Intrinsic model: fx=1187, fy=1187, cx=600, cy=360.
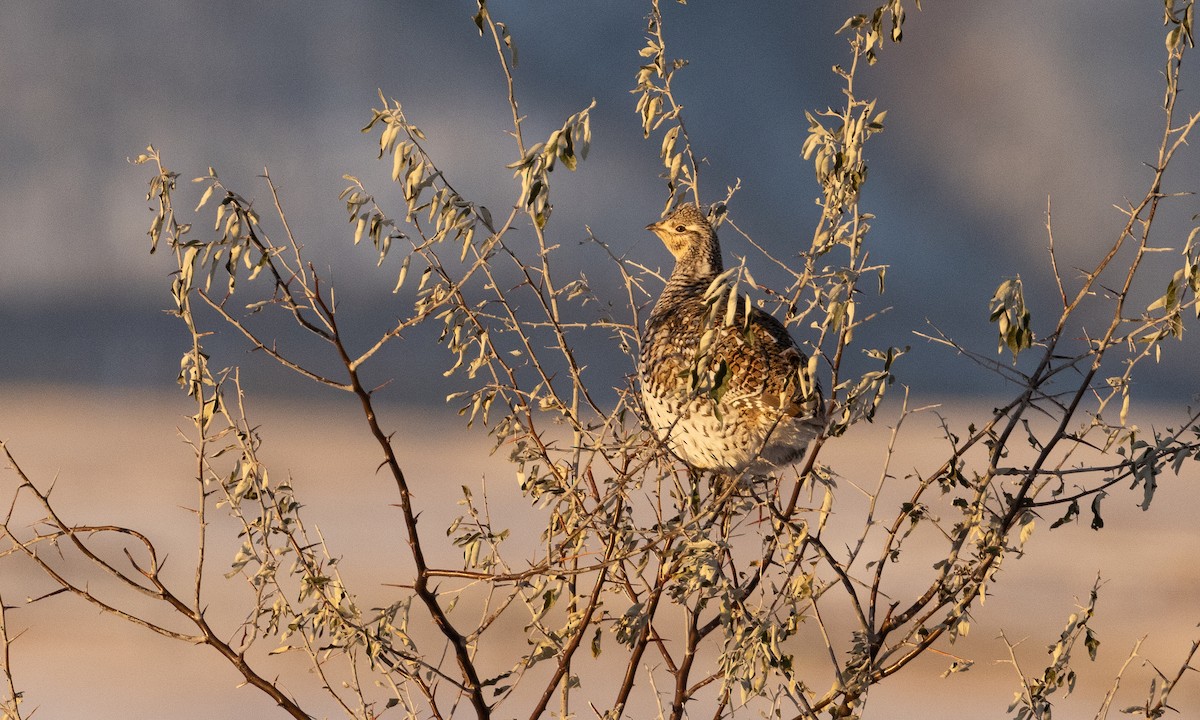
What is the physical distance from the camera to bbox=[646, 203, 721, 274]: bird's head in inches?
314

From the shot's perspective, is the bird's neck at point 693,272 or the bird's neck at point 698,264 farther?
the bird's neck at point 698,264

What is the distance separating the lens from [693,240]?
8.05 metres

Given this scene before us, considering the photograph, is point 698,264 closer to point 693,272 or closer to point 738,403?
point 693,272

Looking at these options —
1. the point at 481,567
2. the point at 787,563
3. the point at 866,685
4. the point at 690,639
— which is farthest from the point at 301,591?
the point at 866,685

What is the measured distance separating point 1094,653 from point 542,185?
12.0 feet

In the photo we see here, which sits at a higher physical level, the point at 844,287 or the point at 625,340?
the point at 625,340

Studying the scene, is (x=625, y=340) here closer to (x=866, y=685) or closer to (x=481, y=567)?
(x=481, y=567)

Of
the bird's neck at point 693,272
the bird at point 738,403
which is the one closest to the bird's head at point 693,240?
the bird's neck at point 693,272

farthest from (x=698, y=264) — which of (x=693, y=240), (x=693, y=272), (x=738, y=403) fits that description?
(x=738, y=403)

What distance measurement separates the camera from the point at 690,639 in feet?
17.6

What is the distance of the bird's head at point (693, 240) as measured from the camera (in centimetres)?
798

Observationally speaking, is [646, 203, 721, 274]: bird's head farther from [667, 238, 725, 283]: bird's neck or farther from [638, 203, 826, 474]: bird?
[638, 203, 826, 474]: bird

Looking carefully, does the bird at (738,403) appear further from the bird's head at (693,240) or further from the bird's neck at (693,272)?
the bird's head at (693,240)

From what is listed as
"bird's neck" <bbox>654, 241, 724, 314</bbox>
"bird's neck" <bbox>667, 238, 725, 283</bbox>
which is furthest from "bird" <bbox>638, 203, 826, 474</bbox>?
"bird's neck" <bbox>667, 238, 725, 283</bbox>
